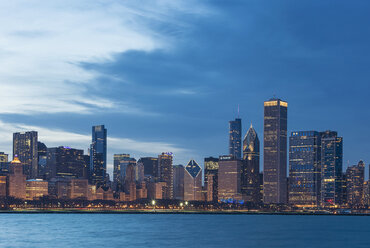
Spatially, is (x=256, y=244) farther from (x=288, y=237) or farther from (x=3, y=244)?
(x=3, y=244)

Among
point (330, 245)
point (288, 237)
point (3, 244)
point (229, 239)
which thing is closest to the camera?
point (3, 244)

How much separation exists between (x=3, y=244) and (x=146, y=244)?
3083cm

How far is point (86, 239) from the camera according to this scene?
455 ft

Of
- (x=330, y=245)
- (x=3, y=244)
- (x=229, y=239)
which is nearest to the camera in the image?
(x=3, y=244)

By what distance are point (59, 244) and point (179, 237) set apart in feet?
110

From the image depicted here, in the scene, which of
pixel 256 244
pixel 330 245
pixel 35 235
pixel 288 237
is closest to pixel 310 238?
pixel 288 237

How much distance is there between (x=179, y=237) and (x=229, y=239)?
1299cm

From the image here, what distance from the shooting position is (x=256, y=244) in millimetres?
131750

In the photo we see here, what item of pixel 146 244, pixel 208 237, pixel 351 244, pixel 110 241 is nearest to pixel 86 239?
pixel 110 241

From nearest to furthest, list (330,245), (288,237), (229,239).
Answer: (330,245) < (229,239) < (288,237)

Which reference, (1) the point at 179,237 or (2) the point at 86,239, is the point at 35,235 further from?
(1) the point at 179,237

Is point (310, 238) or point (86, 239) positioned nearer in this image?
point (86, 239)

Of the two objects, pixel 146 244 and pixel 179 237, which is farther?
pixel 179 237

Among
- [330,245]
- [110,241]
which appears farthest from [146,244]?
[330,245]
